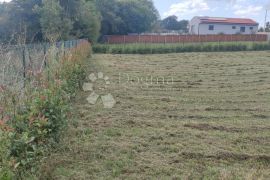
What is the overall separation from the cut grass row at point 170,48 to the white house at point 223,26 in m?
22.8

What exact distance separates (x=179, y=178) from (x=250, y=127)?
207cm

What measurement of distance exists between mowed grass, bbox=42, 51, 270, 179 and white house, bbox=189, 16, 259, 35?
3942 centimetres

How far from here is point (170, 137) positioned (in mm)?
4285

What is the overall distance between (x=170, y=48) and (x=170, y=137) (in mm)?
16998

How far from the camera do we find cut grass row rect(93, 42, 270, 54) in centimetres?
2034

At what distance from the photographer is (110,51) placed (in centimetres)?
2031

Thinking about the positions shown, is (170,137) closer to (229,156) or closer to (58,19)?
(229,156)

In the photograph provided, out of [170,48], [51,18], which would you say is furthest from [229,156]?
[170,48]

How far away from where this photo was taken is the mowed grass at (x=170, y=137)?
3.29 metres

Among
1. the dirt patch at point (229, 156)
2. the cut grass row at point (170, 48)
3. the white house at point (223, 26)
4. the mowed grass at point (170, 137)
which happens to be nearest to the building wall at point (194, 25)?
the white house at point (223, 26)

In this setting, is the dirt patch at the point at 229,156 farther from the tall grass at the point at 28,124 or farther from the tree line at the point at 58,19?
the tree line at the point at 58,19

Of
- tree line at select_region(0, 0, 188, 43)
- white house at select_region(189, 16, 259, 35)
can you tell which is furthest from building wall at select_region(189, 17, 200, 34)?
tree line at select_region(0, 0, 188, 43)

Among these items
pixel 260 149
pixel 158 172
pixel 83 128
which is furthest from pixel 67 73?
pixel 260 149

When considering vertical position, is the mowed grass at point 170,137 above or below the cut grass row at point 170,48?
below
